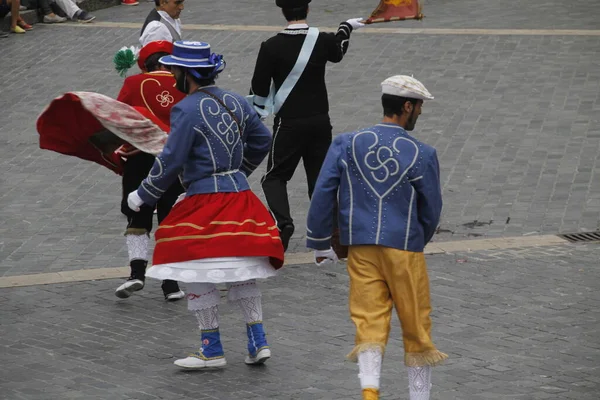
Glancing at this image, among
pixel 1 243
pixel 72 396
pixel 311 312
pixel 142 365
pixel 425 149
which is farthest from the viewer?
pixel 1 243

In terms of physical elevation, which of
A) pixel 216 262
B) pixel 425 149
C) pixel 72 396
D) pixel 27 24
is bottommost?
pixel 27 24

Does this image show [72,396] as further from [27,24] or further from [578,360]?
[27,24]

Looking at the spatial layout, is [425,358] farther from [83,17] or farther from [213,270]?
[83,17]

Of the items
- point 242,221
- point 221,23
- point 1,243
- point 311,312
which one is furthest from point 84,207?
point 221,23

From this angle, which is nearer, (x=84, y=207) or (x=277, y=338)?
(x=277, y=338)

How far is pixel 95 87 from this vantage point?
14.8 metres

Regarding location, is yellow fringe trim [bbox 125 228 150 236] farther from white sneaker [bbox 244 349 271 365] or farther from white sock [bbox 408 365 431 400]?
white sock [bbox 408 365 431 400]

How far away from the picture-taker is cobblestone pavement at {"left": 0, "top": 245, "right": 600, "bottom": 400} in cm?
698

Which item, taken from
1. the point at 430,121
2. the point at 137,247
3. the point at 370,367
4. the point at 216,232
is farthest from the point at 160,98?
the point at 430,121

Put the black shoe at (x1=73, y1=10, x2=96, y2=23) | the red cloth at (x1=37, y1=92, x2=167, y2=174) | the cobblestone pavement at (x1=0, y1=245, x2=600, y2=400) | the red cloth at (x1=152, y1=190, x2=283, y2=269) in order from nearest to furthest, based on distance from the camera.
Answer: the cobblestone pavement at (x1=0, y1=245, x2=600, y2=400), the red cloth at (x1=152, y1=190, x2=283, y2=269), the red cloth at (x1=37, y1=92, x2=167, y2=174), the black shoe at (x1=73, y1=10, x2=96, y2=23)

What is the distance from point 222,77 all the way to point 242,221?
25.9ft

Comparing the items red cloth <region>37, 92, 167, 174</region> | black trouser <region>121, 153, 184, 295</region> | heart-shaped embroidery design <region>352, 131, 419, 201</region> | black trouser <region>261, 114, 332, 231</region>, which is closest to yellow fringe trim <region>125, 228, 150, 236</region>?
black trouser <region>121, 153, 184, 295</region>

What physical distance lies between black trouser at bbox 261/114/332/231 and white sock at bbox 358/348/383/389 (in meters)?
3.52

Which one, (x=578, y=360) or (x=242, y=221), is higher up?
(x=242, y=221)
